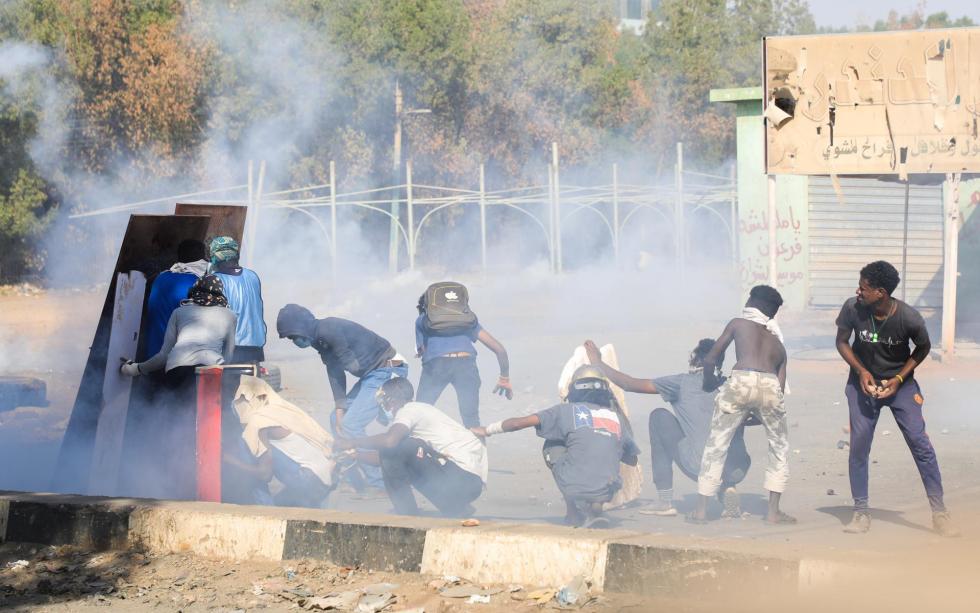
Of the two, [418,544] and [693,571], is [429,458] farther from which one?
[693,571]

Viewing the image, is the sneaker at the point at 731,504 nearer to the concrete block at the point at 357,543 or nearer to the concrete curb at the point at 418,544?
the concrete curb at the point at 418,544

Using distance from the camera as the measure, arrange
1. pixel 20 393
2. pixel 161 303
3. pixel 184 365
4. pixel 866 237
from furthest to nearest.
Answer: pixel 866 237 < pixel 20 393 < pixel 161 303 < pixel 184 365

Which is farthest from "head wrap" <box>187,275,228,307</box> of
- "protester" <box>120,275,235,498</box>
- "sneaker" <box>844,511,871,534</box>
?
"sneaker" <box>844,511,871,534</box>

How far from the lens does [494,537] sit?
4.97 metres

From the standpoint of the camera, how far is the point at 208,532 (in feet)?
18.1

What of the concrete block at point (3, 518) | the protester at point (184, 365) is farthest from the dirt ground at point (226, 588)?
the protester at point (184, 365)

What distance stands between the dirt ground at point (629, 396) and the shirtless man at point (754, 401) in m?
0.23

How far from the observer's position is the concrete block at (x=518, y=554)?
4805mm

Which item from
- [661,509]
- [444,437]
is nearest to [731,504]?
[661,509]

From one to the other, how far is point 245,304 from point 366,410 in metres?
1.03

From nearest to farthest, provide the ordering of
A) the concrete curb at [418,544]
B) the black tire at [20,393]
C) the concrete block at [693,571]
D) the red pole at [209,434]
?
the concrete block at [693,571]
the concrete curb at [418,544]
the red pole at [209,434]
the black tire at [20,393]

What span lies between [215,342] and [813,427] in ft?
17.2

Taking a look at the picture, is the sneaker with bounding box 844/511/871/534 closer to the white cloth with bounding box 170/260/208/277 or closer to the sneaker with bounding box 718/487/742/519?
the sneaker with bounding box 718/487/742/519

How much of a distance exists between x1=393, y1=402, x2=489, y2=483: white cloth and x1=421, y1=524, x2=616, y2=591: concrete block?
1.37 metres
